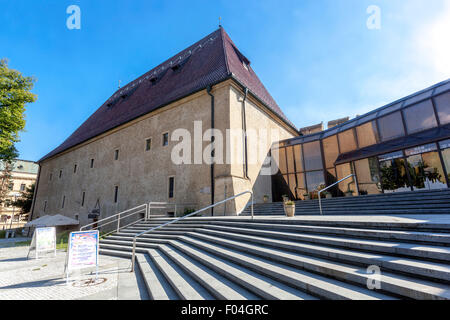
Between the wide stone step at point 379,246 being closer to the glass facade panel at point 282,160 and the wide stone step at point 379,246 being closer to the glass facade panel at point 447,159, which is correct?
the glass facade panel at point 447,159

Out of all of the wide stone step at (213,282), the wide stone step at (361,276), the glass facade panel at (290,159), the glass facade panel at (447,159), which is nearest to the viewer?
the wide stone step at (361,276)

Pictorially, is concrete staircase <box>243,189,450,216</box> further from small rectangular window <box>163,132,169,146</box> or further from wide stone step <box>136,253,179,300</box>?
small rectangular window <box>163,132,169,146</box>

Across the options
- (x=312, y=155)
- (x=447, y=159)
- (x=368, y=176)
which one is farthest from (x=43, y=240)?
(x=447, y=159)

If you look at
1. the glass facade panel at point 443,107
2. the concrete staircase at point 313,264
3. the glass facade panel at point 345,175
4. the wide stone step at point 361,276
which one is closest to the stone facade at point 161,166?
the glass facade panel at point 345,175

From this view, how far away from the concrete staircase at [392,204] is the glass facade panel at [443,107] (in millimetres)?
5403

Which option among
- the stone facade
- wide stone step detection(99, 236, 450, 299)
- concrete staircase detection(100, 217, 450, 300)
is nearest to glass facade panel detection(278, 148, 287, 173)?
the stone facade

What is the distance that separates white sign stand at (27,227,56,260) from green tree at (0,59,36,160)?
11415mm

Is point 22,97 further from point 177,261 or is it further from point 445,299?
point 445,299

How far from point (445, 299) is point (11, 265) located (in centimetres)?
1134

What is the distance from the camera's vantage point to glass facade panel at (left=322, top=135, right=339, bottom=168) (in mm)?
15289

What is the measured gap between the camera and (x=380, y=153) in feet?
41.5

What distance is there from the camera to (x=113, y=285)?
4758mm

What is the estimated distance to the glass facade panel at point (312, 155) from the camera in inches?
617
